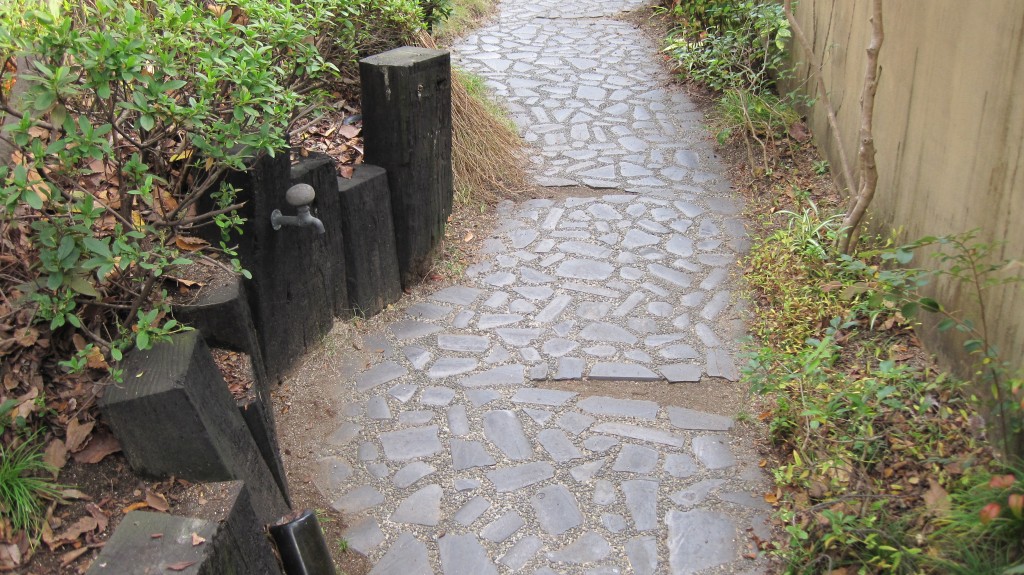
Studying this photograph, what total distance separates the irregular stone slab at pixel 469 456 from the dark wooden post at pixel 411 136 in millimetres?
1531

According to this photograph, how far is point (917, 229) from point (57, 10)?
12.4 ft

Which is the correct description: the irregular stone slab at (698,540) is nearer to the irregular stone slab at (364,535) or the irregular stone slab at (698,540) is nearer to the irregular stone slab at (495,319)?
the irregular stone slab at (364,535)

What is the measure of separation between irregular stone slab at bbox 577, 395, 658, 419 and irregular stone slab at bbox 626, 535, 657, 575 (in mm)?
832

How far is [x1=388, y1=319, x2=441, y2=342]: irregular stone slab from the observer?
468 cm

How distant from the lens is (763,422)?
153 inches

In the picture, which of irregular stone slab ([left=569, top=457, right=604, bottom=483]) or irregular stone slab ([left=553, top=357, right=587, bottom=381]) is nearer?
irregular stone slab ([left=569, top=457, right=604, bottom=483])

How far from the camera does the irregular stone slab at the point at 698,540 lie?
3.15m

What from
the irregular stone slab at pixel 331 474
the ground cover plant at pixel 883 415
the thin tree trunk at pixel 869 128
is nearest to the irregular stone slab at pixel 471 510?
the irregular stone slab at pixel 331 474

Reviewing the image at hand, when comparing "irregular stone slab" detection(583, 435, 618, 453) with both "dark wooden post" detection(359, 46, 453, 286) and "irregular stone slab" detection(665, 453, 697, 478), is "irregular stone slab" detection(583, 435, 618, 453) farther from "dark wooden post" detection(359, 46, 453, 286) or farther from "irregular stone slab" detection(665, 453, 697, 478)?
"dark wooden post" detection(359, 46, 453, 286)

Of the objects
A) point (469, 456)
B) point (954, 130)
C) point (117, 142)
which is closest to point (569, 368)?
point (469, 456)

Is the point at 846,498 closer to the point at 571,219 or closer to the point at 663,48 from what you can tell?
the point at 571,219

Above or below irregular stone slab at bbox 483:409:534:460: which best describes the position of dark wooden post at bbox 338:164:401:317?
above

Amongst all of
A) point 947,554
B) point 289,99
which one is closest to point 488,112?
point 289,99

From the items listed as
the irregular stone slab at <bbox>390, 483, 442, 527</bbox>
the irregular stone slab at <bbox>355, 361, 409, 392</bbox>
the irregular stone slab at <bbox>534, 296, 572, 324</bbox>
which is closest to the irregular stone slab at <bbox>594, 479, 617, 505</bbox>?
the irregular stone slab at <bbox>390, 483, 442, 527</bbox>
